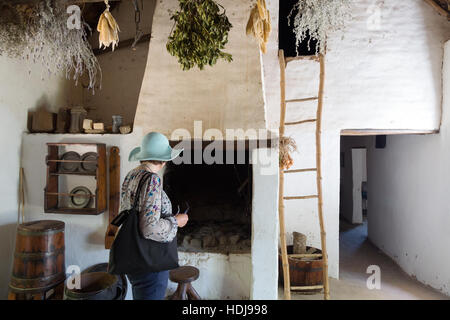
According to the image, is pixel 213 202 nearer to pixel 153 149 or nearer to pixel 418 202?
pixel 153 149

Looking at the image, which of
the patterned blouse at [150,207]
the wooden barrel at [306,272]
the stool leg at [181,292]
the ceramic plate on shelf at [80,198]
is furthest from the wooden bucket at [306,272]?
the ceramic plate on shelf at [80,198]

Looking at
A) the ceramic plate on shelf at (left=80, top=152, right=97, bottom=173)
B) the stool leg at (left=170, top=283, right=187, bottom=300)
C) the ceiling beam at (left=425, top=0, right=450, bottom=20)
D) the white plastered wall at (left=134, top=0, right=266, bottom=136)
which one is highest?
the ceiling beam at (left=425, top=0, right=450, bottom=20)

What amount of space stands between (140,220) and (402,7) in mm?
4617

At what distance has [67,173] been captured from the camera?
3455 mm

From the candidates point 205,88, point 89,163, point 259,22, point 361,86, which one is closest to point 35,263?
point 89,163

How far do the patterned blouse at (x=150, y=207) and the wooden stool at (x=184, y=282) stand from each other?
1040 millimetres

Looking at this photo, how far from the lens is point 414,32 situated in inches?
169

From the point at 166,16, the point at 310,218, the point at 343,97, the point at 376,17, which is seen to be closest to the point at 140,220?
the point at 166,16

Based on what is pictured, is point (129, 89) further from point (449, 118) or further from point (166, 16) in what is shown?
point (449, 118)

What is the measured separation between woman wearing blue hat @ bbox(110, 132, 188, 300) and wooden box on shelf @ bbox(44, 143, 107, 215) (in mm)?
1491

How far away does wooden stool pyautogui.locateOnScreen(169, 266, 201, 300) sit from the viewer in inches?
113

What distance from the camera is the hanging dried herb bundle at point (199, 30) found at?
229 cm

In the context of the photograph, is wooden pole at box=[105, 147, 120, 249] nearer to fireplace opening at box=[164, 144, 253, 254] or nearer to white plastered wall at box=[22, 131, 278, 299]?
white plastered wall at box=[22, 131, 278, 299]

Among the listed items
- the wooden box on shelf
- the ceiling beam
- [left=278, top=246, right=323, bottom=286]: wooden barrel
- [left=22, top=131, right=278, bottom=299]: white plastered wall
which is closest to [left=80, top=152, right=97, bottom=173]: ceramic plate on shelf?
the wooden box on shelf
